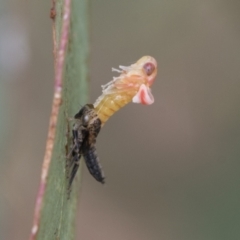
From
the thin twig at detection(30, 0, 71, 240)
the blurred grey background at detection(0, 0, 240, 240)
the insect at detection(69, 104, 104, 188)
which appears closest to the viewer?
the thin twig at detection(30, 0, 71, 240)

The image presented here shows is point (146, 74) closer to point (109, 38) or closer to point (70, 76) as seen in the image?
point (70, 76)

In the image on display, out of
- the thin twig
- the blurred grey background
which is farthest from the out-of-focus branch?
the blurred grey background

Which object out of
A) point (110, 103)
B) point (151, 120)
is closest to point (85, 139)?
point (110, 103)

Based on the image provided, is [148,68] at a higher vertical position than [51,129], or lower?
higher

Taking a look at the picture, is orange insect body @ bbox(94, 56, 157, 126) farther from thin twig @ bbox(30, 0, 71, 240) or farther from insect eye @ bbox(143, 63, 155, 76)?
thin twig @ bbox(30, 0, 71, 240)

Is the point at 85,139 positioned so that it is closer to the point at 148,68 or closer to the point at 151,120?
the point at 148,68

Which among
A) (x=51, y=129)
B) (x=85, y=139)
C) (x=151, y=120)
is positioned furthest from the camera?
(x=151, y=120)
